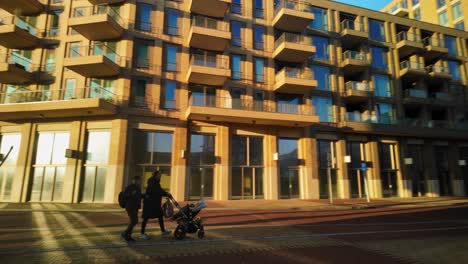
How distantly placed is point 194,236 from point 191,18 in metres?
19.7

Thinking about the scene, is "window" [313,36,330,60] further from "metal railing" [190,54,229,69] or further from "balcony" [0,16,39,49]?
"balcony" [0,16,39,49]

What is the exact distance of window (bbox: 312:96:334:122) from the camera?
24609 mm

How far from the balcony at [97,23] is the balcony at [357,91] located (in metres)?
20.4

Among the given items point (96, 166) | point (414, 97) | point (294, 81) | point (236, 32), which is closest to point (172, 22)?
point (236, 32)

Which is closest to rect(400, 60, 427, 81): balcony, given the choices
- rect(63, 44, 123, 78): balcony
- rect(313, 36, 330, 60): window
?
rect(313, 36, 330, 60): window

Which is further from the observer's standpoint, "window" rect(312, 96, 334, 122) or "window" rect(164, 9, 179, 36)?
"window" rect(312, 96, 334, 122)

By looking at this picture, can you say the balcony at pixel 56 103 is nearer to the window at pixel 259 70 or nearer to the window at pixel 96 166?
the window at pixel 96 166

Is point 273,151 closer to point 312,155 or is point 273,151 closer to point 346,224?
point 312,155

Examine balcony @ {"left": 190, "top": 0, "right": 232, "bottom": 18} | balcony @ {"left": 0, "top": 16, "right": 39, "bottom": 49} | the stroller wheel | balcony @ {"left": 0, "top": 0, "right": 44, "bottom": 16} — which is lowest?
the stroller wheel

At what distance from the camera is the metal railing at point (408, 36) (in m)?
29.4

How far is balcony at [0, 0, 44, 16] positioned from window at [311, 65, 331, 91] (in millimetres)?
23709

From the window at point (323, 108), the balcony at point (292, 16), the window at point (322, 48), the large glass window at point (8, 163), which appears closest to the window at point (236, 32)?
the balcony at point (292, 16)

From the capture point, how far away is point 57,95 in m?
19.6

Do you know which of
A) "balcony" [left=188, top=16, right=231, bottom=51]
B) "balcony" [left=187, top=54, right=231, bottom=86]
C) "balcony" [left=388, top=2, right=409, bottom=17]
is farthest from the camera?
"balcony" [left=388, top=2, right=409, bottom=17]
